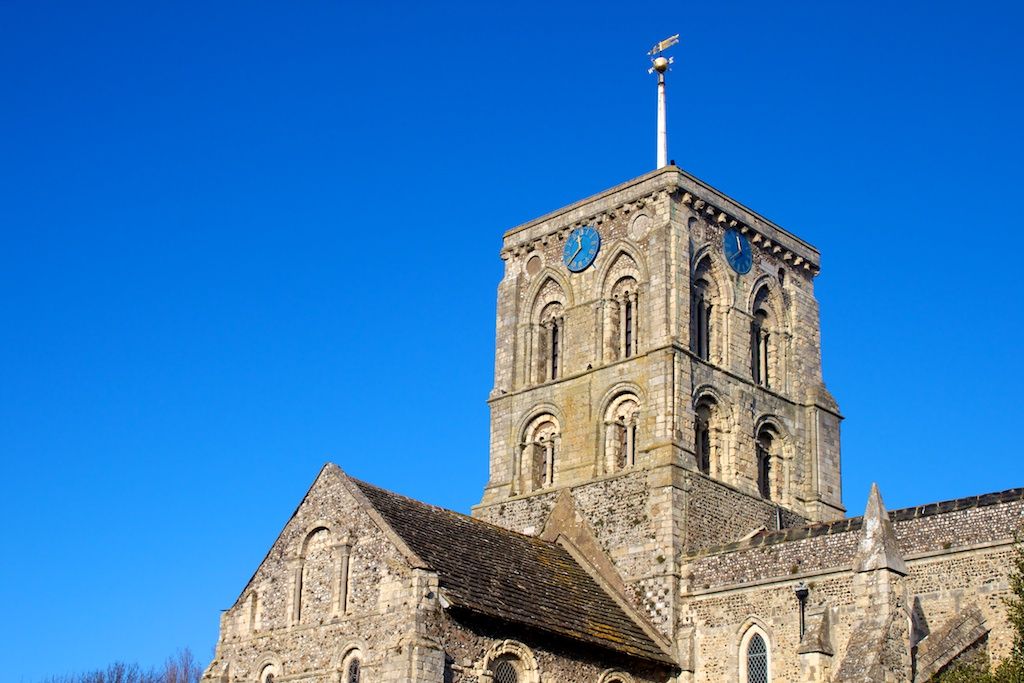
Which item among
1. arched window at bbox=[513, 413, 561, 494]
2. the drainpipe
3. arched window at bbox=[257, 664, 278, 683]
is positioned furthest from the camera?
arched window at bbox=[513, 413, 561, 494]

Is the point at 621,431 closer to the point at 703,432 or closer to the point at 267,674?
the point at 703,432

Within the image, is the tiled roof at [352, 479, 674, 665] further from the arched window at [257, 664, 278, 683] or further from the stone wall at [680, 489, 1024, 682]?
the arched window at [257, 664, 278, 683]

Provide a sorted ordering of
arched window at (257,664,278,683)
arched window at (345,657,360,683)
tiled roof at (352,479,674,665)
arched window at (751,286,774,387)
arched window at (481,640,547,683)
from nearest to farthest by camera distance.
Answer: arched window at (481,640,547,683), arched window at (345,657,360,683), tiled roof at (352,479,674,665), arched window at (257,664,278,683), arched window at (751,286,774,387)

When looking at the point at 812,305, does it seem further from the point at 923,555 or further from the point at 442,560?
the point at 442,560

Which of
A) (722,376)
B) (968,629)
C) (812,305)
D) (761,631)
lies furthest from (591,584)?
(812,305)

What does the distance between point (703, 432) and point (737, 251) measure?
6550mm

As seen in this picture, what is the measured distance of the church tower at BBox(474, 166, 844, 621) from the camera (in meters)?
41.1

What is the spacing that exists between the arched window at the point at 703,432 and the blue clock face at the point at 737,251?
5.12 meters

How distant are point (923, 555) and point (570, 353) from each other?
46.4 feet

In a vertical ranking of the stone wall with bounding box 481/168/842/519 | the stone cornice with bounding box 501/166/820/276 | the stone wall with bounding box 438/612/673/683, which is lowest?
the stone wall with bounding box 438/612/673/683

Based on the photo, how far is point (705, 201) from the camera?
44.8m

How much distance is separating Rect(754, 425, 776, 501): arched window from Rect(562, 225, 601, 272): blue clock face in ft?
25.5

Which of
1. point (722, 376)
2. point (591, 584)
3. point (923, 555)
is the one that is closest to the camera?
point (923, 555)

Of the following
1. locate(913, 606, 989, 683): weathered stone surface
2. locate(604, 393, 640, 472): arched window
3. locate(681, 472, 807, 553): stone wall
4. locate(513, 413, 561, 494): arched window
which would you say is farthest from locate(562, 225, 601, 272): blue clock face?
locate(913, 606, 989, 683): weathered stone surface
